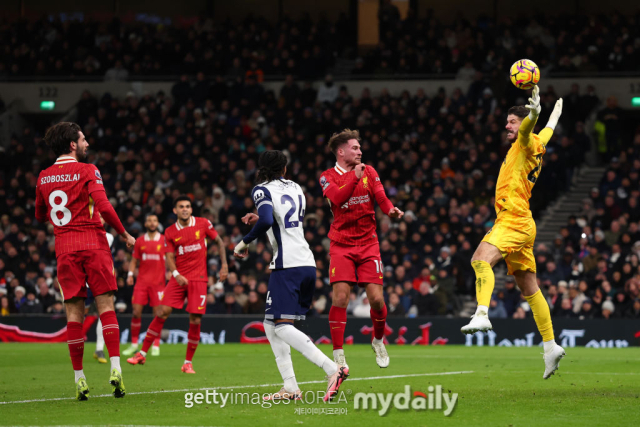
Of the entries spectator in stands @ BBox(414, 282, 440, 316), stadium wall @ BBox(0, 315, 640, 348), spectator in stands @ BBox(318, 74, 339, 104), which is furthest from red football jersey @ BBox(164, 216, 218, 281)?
Result: spectator in stands @ BBox(318, 74, 339, 104)

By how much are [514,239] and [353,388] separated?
7.60ft

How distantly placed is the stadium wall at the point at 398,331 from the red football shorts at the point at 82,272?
11.8 m

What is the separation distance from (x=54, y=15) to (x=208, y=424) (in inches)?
1189

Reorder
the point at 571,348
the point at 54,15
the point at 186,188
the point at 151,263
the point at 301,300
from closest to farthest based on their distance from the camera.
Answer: the point at 301,300 → the point at 151,263 → the point at 571,348 → the point at 186,188 → the point at 54,15

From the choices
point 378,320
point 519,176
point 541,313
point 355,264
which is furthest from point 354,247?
point 541,313

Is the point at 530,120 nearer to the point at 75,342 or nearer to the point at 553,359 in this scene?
the point at 553,359

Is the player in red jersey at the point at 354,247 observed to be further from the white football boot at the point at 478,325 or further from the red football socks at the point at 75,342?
the red football socks at the point at 75,342

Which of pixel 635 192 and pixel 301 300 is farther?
pixel 635 192

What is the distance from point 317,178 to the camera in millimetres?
25531

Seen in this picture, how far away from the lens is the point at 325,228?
24.0 m

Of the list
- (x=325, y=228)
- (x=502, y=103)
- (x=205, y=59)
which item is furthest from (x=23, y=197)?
(x=502, y=103)

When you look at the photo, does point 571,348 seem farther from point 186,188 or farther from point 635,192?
point 186,188

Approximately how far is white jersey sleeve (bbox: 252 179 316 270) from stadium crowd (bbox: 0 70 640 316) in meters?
13.1

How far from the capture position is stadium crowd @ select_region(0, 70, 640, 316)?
22.0 m
